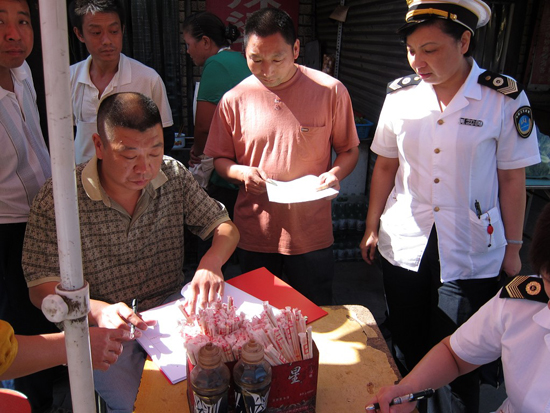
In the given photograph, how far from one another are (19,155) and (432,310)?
2052 mm

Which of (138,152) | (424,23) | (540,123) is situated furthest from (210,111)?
(540,123)

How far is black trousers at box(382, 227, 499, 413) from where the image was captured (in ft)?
7.00

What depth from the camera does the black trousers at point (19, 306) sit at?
222 cm

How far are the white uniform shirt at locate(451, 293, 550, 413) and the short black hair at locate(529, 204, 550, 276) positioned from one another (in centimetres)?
18

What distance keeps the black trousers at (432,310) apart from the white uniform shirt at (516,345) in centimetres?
70

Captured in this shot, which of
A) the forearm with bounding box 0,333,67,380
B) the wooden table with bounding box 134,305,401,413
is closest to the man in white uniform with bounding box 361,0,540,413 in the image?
the wooden table with bounding box 134,305,401,413

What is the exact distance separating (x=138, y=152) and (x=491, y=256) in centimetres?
160

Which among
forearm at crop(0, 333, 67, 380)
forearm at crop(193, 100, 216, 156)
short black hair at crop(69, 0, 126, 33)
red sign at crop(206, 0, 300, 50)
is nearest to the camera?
forearm at crop(0, 333, 67, 380)

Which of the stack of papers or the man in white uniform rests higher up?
the man in white uniform

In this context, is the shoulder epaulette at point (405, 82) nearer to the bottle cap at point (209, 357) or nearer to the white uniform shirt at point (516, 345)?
the white uniform shirt at point (516, 345)

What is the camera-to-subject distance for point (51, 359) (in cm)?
134

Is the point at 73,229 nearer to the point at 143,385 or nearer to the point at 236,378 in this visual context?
the point at 236,378

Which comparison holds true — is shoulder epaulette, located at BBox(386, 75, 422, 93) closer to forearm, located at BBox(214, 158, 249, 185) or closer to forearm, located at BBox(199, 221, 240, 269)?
forearm, located at BBox(214, 158, 249, 185)

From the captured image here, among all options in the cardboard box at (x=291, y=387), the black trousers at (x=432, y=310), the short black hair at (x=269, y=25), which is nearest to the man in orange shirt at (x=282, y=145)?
the short black hair at (x=269, y=25)
